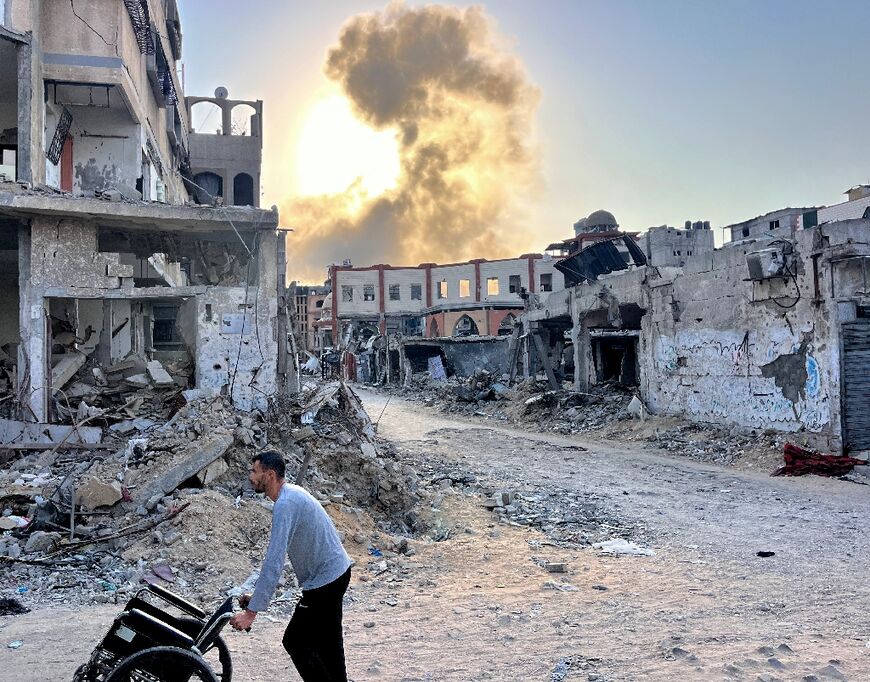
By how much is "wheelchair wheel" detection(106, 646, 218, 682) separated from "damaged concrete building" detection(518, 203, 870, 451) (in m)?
11.8

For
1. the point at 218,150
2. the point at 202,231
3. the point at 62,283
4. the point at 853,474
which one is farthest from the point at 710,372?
the point at 218,150

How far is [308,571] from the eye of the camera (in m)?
3.65

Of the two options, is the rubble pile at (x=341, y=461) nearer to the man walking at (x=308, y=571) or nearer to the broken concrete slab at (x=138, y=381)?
the broken concrete slab at (x=138, y=381)

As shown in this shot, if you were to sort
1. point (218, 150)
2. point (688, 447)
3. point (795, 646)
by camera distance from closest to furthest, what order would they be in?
point (795, 646), point (688, 447), point (218, 150)

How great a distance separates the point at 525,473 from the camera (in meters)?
12.3

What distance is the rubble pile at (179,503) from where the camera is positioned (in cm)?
631

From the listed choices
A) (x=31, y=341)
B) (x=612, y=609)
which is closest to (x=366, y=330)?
(x=31, y=341)

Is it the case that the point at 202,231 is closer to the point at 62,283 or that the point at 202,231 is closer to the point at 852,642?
the point at 62,283

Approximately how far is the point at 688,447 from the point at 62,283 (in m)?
12.0

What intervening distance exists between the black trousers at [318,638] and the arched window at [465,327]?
4604 centimetres

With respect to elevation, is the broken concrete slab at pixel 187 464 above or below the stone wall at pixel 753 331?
below

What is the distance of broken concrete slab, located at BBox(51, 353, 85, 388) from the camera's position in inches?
452

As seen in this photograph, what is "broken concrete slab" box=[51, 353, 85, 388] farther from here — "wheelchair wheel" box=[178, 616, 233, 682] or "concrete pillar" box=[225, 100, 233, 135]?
"concrete pillar" box=[225, 100, 233, 135]

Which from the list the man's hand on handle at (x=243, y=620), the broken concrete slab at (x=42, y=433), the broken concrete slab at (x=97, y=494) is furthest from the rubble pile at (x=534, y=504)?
the broken concrete slab at (x=42, y=433)
